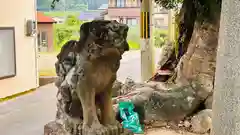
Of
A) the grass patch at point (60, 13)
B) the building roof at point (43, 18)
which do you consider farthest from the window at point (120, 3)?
the building roof at point (43, 18)

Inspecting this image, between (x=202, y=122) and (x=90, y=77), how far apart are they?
1.28m

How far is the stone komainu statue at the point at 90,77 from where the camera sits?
6.11 ft

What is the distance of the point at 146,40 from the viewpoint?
5.01 m

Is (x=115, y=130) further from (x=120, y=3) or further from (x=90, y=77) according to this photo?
(x=120, y=3)

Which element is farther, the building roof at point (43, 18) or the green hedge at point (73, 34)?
the building roof at point (43, 18)

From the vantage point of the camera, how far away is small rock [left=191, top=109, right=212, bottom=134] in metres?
2.78

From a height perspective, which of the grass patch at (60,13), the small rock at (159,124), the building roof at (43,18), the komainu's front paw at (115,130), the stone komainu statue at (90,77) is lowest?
the small rock at (159,124)

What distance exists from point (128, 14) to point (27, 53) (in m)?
1.84

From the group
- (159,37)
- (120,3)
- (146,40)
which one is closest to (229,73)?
(146,40)

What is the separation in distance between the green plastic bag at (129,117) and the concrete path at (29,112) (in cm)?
89

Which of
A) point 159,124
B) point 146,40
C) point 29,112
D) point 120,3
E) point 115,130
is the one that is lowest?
point 29,112

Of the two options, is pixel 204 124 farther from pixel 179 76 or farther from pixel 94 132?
pixel 94 132

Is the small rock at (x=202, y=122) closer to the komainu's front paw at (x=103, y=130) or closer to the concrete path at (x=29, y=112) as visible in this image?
the komainu's front paw at (x=103, y=130)

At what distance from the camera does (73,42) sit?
7.00ft
